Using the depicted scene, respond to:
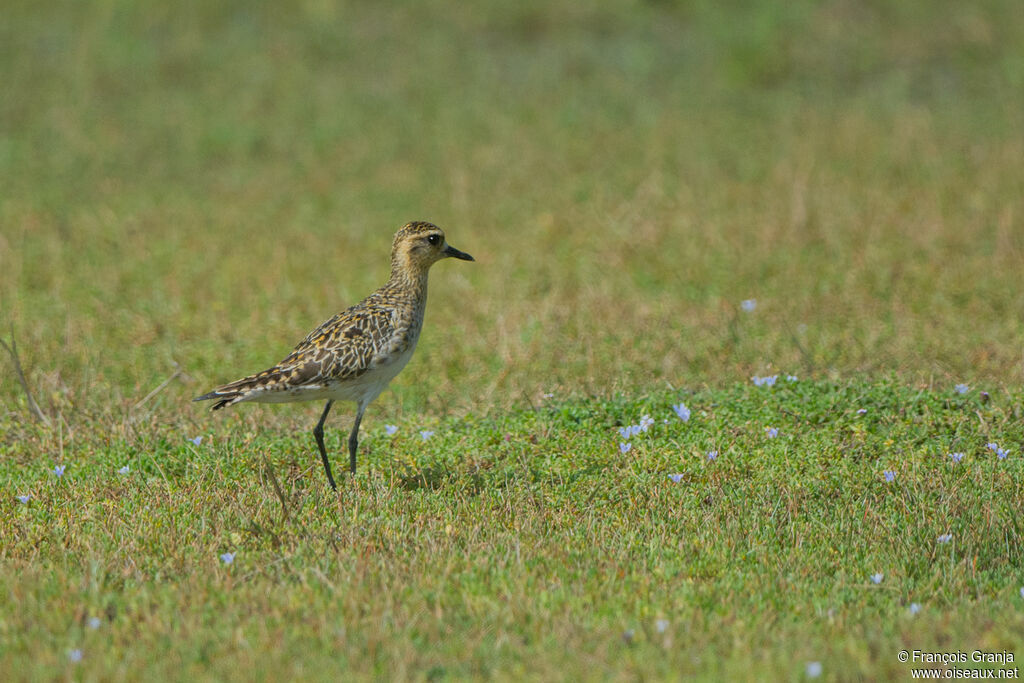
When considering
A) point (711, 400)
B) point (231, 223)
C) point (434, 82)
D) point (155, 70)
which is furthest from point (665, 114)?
point (711, 400)

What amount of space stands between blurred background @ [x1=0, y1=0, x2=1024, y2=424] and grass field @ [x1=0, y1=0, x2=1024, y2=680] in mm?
61

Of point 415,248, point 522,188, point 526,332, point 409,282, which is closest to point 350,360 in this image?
point 409,282

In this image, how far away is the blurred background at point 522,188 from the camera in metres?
9.77

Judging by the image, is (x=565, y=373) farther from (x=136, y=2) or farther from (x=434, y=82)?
(x=136, y=2)

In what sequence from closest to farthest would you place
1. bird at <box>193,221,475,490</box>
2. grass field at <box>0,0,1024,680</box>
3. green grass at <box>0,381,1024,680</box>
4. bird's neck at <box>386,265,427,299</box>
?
green grass at <box>0,381,1024,680</box>, grass field at <box>0,0,1024,680</box>, bird at <box>193,221,475,490</box>, bird's neck at <box>386,265,427,299</box>

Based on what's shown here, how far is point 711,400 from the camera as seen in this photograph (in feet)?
25.7

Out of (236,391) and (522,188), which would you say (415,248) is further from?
(522,188)

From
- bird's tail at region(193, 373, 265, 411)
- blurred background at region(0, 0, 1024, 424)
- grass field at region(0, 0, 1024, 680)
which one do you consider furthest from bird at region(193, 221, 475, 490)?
blurred background at region(0, 0, 1024, 424)

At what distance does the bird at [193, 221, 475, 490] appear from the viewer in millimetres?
6730

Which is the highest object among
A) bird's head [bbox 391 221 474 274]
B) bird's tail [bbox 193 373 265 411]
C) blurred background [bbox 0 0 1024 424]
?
bird's head [bbox 391 221 474 274]

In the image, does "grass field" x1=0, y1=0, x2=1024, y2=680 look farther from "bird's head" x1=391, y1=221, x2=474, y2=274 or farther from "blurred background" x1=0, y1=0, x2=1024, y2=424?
"bird's head" x1=391, y1=221, x2=474, y2=274

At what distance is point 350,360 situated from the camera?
22.5 ft

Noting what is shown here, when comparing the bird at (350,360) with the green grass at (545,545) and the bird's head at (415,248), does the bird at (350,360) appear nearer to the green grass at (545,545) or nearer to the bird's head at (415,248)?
the bird's head at (415,248)

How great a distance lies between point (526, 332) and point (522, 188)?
451cm
